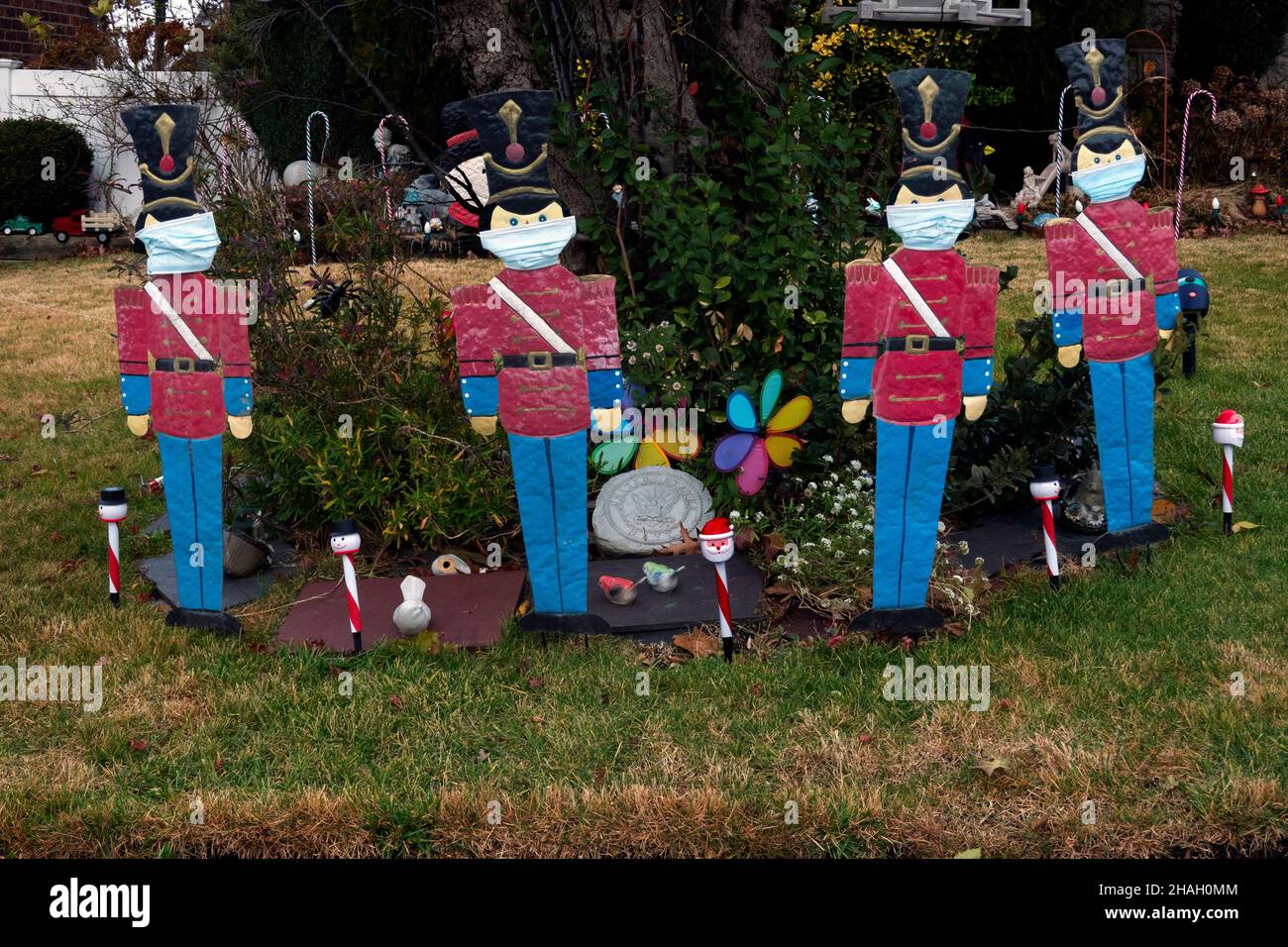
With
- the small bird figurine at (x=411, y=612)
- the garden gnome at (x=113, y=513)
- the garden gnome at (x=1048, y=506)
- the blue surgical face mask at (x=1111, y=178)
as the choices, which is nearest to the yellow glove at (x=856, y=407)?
the garden gnome at (x=1048, y=506)

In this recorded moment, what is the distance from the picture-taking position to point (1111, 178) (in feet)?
16.3

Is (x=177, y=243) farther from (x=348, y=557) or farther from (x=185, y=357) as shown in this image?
(x=348, y=557)

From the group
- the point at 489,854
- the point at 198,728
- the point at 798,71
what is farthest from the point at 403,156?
the point at 489,854

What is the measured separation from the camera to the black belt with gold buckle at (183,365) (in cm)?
458

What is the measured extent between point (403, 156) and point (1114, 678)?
11.8 meters

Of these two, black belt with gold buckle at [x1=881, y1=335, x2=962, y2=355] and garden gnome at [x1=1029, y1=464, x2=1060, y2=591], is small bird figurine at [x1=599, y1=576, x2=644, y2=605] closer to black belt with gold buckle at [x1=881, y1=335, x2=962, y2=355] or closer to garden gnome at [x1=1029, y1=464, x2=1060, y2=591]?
black belt with gold buckle at [x1=881, y1=335, x2=962, y2=355]

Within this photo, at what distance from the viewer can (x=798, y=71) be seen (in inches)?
234

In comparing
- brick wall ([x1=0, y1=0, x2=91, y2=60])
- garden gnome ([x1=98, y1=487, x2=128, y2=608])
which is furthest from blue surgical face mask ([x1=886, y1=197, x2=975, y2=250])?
brick wall ([x1=0, y1=0, x2=91, y2=60])

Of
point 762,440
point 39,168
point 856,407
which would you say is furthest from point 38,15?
point 856,407

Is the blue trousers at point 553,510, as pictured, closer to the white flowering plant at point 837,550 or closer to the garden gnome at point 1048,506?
the white flowering plant at point 837,550

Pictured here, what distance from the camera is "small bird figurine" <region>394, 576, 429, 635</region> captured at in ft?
15.3

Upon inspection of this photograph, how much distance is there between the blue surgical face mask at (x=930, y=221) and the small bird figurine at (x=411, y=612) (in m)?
2.26

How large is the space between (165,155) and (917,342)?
9.30 ft

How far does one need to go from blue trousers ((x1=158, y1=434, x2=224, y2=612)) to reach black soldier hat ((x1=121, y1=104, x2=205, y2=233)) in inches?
34.1
